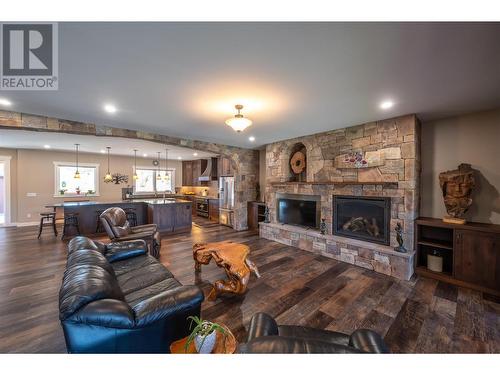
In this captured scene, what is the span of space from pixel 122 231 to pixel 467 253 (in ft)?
18.0

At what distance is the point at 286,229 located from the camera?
4801 millimetres

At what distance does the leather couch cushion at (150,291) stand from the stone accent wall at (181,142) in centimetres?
343

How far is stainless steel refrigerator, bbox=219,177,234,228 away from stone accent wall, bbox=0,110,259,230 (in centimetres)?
35

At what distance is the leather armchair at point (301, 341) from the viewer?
0.88m

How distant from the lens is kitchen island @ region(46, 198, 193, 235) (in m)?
5.59

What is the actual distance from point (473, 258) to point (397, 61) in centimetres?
302

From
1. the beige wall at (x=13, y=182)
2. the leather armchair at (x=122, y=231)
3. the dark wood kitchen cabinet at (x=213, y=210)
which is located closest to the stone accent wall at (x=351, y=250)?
the leather armchair at (x=122, y=231)

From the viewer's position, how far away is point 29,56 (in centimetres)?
175

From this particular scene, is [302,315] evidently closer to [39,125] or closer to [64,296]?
[64,296]

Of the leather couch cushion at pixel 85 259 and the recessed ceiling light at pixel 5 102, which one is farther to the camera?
the recessed ceiling light at pixel 5 102

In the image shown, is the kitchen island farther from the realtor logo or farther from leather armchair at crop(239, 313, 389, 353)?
leather armchair at crop(239, 313, 389, 353)

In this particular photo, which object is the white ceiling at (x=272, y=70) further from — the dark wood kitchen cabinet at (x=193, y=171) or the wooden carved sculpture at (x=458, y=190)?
the dark wood kitchen cabinet at (x=193, y=171)

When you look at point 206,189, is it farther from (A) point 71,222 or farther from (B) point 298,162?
(B) point 298,162

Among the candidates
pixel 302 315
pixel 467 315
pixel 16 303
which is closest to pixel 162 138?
pixel 16 303
